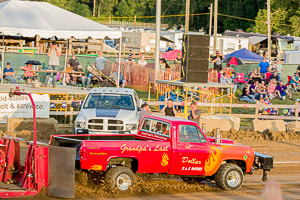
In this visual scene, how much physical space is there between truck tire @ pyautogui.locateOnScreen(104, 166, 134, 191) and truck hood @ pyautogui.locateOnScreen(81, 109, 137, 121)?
483cm

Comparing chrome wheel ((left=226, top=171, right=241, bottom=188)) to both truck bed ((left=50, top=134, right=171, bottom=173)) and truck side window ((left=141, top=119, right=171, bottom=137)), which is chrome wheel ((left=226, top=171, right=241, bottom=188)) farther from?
truck side window ((left=141, top=119, right=171, bottom=137))

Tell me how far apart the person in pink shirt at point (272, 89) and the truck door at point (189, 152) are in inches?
779

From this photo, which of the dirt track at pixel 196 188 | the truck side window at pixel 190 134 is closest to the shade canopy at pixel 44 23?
the dirt track at pixel 196 188

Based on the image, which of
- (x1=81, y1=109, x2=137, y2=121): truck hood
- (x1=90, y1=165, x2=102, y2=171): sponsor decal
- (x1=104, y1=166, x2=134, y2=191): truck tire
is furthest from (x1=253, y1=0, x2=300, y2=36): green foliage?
(x1=90, y1=165, x2=102, y2=171): sponsor decal

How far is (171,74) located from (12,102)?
39.9 feet

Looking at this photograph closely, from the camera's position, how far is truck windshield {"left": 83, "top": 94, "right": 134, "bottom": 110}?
1788 cm

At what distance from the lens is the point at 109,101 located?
59.3ft

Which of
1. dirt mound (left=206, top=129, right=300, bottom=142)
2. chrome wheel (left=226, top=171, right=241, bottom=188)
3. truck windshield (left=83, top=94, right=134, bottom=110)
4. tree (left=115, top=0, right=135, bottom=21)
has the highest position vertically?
tree (left=115, top=0, right=135, bottom=21)

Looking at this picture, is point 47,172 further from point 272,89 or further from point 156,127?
point 272,89

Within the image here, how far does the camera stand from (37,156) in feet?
36.2

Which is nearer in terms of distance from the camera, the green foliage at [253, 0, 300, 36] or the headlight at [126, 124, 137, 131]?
the headlight at [126, 124, 137, 131]

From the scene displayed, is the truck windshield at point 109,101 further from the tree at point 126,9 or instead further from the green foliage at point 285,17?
the tree at point 126,9

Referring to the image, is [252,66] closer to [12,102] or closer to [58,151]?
[12,102]

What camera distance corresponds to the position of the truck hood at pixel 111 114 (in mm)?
17009
